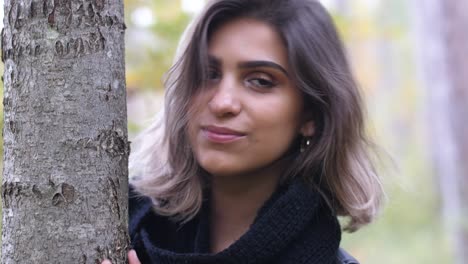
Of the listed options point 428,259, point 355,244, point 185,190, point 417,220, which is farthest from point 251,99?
point 417,220

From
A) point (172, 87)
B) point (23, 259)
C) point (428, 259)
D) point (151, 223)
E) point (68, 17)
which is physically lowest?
point (428, 259)

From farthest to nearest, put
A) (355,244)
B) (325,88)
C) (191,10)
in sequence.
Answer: (355,244)
(191,10)
(325,88)

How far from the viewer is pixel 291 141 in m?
2.61

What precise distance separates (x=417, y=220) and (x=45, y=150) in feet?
47.5

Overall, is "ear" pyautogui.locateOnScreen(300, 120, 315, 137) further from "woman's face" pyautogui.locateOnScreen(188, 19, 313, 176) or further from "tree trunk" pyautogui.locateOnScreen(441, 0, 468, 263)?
"tree trunk" pyautogui.locateOnScreen(441, 0, 468, 263)

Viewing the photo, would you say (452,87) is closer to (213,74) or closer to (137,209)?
(137,209)

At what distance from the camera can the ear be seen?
2648 mm

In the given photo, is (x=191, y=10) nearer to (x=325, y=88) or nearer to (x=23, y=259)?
(x=325, y=88)

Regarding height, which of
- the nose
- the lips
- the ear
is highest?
the nose

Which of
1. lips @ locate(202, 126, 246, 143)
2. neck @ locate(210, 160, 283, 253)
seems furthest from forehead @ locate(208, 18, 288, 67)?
neck @ locate(210, 160, 283, 253)

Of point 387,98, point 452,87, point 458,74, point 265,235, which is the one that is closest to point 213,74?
point 265,235

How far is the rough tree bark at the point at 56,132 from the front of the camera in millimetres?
1832

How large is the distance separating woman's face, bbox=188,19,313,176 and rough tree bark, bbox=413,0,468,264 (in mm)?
7633

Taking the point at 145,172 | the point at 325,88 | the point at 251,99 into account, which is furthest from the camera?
the point at 145,172
